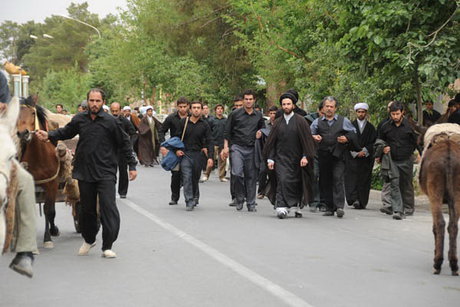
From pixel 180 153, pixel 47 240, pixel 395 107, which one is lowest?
pixel 47 240

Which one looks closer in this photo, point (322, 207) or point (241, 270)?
point (241, 270)

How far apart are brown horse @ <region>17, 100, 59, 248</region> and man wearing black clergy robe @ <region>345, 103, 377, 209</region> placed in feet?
23.8

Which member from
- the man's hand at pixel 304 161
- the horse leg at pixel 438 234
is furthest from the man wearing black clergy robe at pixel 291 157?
the horse leg at pixel 438 234

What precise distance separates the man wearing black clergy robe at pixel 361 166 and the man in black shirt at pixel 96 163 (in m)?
7.26

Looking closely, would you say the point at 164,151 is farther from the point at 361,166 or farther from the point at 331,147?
the point at 361,166

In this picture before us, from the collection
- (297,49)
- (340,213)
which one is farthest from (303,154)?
(297,49)

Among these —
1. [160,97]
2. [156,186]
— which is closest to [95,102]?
[156,186]

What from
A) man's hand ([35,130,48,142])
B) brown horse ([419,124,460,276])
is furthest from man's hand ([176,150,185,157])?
brown horse ([419,124,460,276])

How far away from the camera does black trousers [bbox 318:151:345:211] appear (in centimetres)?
1541

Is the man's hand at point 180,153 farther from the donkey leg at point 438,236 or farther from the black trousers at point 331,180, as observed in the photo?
the donkey leg at point 438,236

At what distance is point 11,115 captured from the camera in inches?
283

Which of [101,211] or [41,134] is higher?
[41,134]

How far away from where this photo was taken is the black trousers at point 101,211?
1038 centimetres

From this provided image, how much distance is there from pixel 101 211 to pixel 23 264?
314 cm
